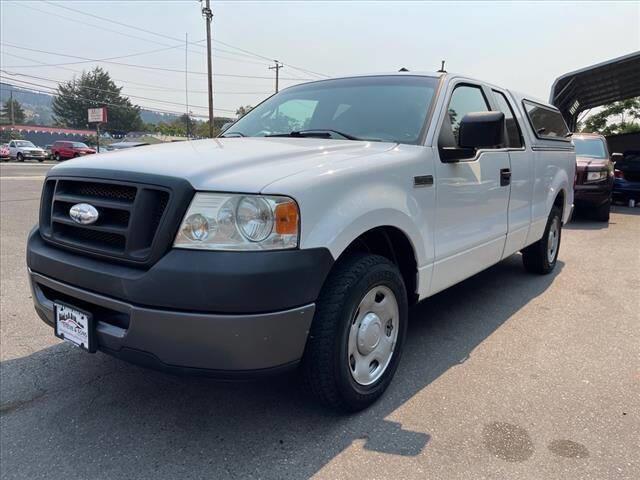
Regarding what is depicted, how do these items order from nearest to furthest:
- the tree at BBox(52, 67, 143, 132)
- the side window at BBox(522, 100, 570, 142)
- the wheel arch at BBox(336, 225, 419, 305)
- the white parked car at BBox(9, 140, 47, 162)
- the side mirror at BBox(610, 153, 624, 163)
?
the wheel arch at BBox(336, 225, 419, 305) → the side window at BBox(522, 100, 570, 142) → the side mirror at BBox(610, 153, 624, 163) → the white parked car at BBox(9, 140, 47, 162) → the tree at BBox(52, 67, 143, 132)

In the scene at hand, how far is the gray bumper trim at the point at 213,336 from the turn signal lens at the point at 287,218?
0.31 meters

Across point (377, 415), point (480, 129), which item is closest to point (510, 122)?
point (480, 129)

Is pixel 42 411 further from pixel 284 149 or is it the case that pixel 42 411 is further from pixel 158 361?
pixel 284 149

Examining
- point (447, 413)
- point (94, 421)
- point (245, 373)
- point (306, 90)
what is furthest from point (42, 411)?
point (306, 90)

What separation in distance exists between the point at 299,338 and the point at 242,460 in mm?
631

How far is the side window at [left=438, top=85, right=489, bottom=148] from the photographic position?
10.8 feet

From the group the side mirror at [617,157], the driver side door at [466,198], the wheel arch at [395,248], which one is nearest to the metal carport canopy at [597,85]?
the side mirror at [617,157]

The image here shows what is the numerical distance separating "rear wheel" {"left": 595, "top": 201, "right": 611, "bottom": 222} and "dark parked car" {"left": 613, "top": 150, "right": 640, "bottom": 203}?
3.49m

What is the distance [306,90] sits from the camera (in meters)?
4.03

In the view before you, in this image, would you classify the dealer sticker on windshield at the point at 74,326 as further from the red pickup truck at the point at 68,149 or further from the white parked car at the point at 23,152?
the white parked car at the point at 23,152

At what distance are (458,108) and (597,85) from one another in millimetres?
19250

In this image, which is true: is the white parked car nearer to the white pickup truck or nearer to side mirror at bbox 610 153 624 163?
side mirror at bbox 610 153 624 163

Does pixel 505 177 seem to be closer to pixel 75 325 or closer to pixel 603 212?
pixel 75 325

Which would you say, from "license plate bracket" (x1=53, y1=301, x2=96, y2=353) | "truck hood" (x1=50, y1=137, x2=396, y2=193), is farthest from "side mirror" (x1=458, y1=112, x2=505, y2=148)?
"license plate bracket" (x1=53, y1=301, x2=96, y2=353)
